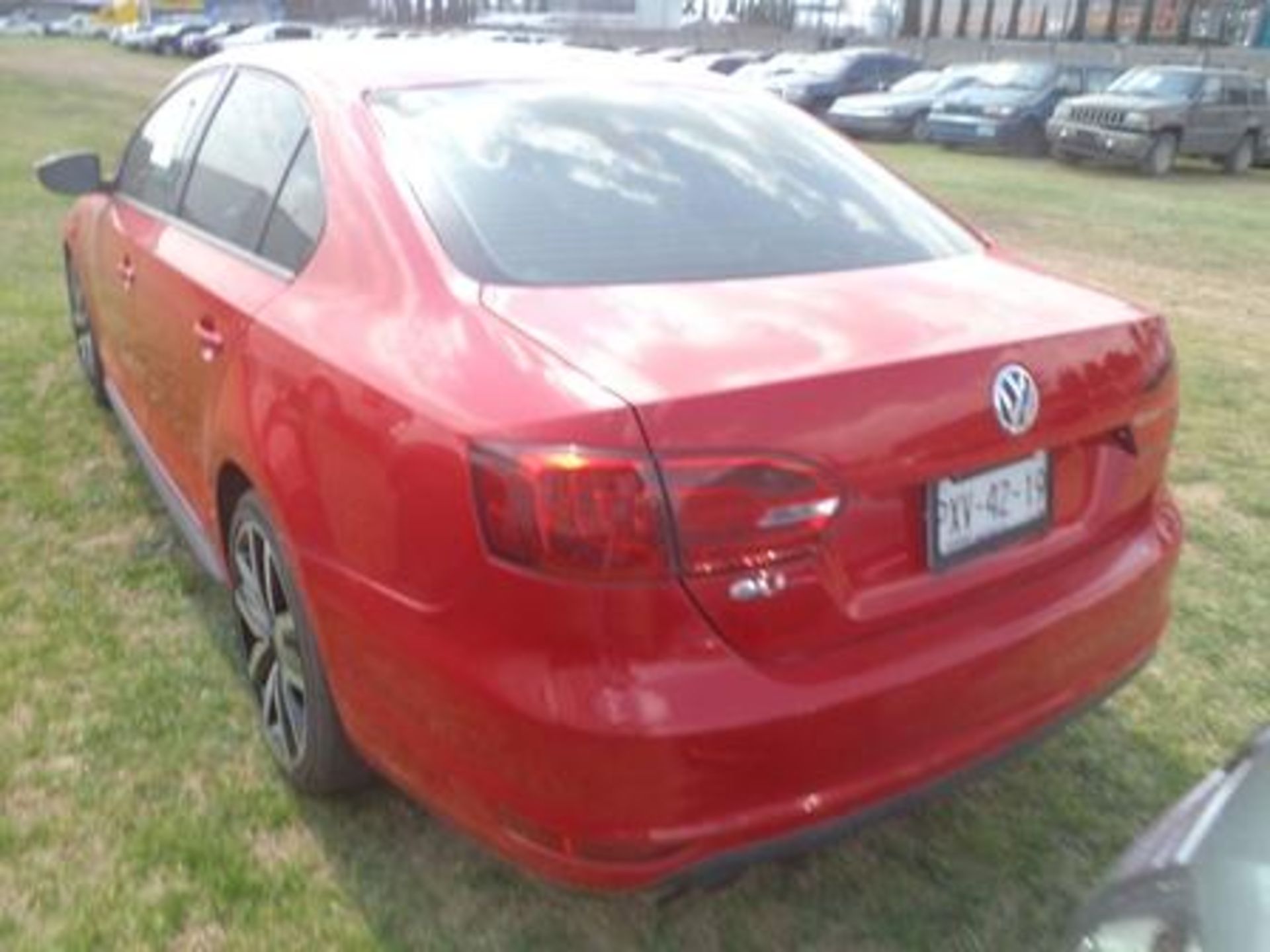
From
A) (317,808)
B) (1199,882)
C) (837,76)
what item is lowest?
(317,808)

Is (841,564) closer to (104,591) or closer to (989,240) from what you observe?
(989,240)

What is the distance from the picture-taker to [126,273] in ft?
12.0

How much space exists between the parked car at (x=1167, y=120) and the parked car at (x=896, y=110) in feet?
9.70

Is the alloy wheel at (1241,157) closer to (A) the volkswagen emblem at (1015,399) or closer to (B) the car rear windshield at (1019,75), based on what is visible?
(B) the car rear windshield at (1019,75)

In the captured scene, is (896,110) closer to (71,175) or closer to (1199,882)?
(71,175)

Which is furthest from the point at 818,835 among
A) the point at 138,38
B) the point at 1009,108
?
the point at 138,38

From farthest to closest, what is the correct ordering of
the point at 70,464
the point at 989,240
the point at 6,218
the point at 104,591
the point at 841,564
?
the point at 6,218, the point at 70,464, the point at 104,591, the point at 989,240, the point at 841,564

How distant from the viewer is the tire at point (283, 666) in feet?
8.07

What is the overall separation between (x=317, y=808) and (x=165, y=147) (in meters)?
2.21

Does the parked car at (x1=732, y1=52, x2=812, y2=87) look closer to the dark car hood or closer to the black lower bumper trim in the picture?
the dark car hood

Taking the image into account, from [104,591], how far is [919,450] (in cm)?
266

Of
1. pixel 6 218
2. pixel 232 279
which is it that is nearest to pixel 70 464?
pixel 232 279

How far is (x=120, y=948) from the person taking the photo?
2.26m

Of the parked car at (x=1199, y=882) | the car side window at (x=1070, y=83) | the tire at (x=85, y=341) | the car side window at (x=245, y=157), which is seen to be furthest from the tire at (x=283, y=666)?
the car side window at (x=1070, y=83)
